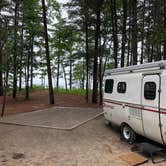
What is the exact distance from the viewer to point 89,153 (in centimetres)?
555

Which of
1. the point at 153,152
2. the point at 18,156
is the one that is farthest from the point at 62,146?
the point at 153,152

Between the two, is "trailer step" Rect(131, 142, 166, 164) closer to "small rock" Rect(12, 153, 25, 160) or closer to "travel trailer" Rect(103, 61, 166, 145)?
"travel trailer" Rect(103, 61, 166, 145)

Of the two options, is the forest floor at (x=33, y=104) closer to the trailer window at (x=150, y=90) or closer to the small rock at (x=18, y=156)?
the small rock at (x=18, y=156)

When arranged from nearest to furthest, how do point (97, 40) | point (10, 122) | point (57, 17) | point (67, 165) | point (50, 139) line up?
point (67, 165)
point (50, 139)
point (10, 122)
point (97, 40)
point (57, 17)

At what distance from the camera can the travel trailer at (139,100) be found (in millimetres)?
5074

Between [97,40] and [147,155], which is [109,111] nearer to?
[147,155]

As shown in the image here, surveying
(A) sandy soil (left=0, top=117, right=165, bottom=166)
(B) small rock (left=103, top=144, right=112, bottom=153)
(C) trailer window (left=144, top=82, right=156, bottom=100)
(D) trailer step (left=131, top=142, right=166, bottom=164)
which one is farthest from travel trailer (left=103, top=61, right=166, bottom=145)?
(B) small rock (left=103, top=144, right=112, bottom=153)

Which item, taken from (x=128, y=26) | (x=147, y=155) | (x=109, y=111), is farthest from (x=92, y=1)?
(x=147, y=155)

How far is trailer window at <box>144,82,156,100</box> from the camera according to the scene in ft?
17.4

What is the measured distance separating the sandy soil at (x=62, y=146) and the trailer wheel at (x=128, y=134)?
20cm

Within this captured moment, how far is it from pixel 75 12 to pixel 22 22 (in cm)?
394

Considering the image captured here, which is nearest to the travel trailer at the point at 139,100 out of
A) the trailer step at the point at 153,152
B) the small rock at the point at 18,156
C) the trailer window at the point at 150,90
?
the trailer window at the point at 150,90

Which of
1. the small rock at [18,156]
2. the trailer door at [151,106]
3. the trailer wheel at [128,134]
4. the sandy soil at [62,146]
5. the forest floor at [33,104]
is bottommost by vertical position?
the small rock at [18,156]

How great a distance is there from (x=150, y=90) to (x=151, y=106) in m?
0.41
